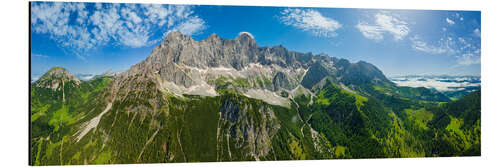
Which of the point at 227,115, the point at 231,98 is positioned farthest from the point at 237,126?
the point at 231,98

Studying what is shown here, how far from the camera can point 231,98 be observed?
78.2 ft

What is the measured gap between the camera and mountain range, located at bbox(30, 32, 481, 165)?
13.0m

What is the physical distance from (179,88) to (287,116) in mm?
15329

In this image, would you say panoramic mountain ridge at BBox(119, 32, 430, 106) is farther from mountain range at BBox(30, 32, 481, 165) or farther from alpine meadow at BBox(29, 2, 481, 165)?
alpine meadow at BBox(29, 2, 481, 165)

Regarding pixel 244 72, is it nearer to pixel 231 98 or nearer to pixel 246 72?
pixel 246 72

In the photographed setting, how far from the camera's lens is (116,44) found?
1309cm

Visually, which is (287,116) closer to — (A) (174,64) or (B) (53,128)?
(A) (174,64)

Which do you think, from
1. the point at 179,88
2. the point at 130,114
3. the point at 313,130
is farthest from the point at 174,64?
the point at 313,130

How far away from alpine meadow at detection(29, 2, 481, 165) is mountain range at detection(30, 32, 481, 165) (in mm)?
129

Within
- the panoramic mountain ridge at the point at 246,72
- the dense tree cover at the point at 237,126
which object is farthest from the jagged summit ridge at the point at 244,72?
the dense tree cover at the point at 237,126

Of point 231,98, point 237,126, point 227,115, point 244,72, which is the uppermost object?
point 244,72

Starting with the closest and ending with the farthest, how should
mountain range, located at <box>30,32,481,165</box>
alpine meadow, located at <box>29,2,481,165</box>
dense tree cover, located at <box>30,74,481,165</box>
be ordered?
alpine meadow, located at <box>29,2,481,165</box> → dense tree cover, located at <box>30,74,481,165</box> → mountain range, located at <box>30,32,481,165</box>

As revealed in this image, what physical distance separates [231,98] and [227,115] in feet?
7.16

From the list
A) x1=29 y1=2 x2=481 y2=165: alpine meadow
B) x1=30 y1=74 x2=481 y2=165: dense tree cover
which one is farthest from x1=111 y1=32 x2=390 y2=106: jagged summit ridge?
x1=29 y1=2 x2=481 y2=165: alpine meadow
